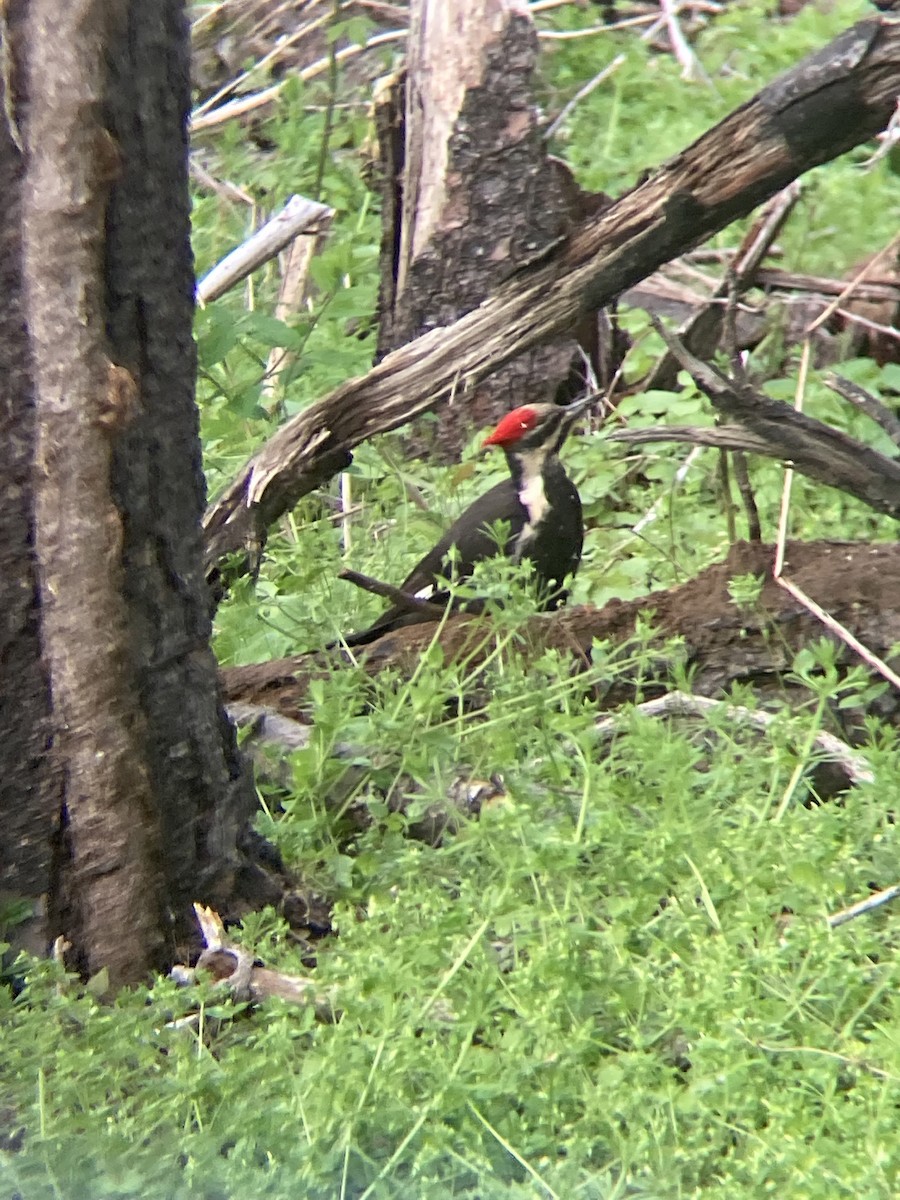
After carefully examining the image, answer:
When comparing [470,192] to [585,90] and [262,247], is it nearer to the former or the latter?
[262,247]

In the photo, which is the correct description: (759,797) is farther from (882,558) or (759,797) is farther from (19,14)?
(19,14)

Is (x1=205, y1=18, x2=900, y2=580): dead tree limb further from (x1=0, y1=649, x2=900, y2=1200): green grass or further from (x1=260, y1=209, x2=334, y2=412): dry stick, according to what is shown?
(x1=260, y1=209, x2=334, y2=412): dry stick

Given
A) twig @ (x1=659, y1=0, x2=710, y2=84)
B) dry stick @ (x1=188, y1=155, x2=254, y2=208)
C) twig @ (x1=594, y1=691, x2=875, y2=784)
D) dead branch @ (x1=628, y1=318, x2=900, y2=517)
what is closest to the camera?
twig @ (x1=594, y1=691, x2=875, y2=784)

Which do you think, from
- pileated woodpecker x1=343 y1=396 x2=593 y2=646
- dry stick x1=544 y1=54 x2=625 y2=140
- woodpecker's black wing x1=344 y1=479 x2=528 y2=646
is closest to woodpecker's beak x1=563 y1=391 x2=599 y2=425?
pileated woodpecker x1=343 y1=396 x2=593 y2=646

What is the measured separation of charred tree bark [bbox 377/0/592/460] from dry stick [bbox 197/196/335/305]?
4.78ft

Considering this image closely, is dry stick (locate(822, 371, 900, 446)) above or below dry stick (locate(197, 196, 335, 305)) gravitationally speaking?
below

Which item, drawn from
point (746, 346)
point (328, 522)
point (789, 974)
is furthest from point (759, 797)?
point (746, 346)

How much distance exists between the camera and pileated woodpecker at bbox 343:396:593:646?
4.55 m

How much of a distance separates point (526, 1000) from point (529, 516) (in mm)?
2524

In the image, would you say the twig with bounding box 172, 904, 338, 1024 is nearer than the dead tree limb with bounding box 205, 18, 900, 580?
Yes

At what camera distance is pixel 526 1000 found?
7.45 ft

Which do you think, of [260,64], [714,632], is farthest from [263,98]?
[714,632]

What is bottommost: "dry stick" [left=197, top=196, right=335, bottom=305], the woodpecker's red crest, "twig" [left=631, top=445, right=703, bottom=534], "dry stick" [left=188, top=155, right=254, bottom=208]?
"twig" [left=631, top=445, right=703, bottom=534]

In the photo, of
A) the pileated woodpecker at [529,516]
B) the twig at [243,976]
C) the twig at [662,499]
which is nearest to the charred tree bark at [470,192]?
the twig at [662,499]
